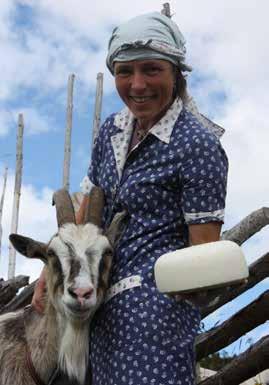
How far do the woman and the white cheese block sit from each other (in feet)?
1.05

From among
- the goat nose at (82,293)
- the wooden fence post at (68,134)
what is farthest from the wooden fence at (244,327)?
the wooden fence post at (68,134)

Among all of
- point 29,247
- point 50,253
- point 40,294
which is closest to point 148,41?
point 50,253

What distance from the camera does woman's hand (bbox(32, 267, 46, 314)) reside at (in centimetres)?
464

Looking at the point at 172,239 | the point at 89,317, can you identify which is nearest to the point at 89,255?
the point at 89,317

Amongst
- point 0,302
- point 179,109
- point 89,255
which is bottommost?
Answer: point 0,302

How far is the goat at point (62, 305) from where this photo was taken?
12.7ft

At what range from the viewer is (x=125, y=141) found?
399 cm

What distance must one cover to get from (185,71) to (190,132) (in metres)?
0.34

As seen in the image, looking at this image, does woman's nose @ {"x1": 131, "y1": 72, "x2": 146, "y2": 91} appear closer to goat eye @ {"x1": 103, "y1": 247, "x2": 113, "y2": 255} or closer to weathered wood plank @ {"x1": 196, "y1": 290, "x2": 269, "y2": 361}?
goat eye @ {"x1": 103, "y1": 247, "x2": 113, "y2": 255}

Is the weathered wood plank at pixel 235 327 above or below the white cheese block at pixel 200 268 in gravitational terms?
below

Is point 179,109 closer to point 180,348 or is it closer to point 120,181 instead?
point 120,181

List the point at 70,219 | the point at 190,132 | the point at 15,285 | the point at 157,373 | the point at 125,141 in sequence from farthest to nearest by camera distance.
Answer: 1. the point at 15,285
2. the point at 70,219
3. the point at 125,141
4. the point at 190,132
5. the point at 157,373

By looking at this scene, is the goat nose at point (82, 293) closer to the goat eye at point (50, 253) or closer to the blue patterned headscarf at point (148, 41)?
the goat eye at point (50, 253)

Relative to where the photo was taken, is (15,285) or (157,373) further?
(15,285)
